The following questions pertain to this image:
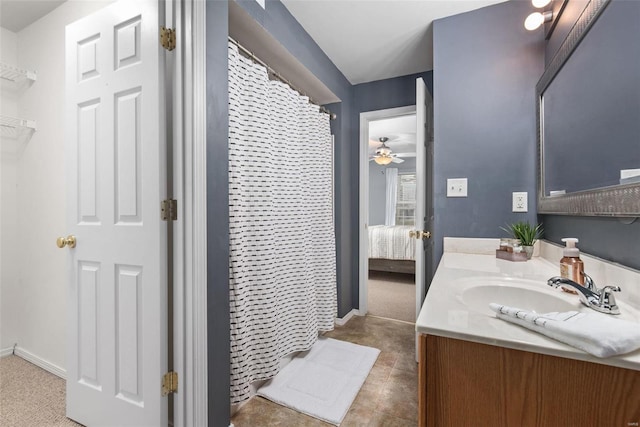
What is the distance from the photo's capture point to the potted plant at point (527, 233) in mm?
1582

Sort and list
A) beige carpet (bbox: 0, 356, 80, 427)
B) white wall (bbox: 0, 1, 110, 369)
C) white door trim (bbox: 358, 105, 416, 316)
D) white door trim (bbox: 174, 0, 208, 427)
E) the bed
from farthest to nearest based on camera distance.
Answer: the bed → white door trim (bbox: 358, 105, 416, 316) → white wall (bbox: 0, 1, 110, 369) → beige carpet (bbox: 0, 356, 80, 427) → white door trim (bbox: 174, 0, 208, 427)

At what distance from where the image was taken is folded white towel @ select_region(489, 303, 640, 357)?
0.51 meters

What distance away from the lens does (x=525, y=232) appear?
5.29 feet

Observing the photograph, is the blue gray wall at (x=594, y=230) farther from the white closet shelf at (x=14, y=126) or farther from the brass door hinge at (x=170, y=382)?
the white closet shelf at (x=14, y=126)

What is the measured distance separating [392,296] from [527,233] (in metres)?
2.21

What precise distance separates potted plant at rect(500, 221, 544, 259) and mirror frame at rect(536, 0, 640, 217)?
4.3 inches

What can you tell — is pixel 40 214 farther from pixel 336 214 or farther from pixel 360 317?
pixel 360 317

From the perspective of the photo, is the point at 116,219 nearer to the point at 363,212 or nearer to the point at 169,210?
the point at 169,210

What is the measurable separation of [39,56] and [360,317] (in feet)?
11.0

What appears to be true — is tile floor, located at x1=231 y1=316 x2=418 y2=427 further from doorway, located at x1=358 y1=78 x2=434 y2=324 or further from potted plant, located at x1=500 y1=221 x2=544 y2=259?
potted plant, located at x1=500 y1=221 x2=544 y2=259

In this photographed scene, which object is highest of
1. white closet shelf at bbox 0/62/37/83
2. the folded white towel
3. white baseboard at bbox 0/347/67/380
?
white closet shelf at bbox 0/62/37/83

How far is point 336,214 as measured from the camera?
2736 millimetres

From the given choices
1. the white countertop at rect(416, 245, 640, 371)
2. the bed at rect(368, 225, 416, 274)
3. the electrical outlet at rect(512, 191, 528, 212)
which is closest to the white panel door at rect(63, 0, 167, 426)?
the white countertop at rect(416, 245, 640, 371)

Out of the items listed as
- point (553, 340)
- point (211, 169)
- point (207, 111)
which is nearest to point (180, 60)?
point (207, 111)
